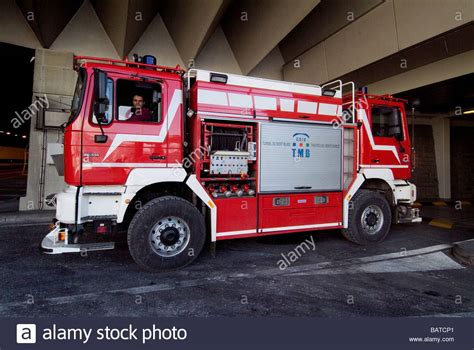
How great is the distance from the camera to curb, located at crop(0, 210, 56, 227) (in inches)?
299

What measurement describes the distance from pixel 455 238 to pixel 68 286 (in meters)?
7.70

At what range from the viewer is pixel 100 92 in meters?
3.90

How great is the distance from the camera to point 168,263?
438 centimetres

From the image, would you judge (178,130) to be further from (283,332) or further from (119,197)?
(283,332)

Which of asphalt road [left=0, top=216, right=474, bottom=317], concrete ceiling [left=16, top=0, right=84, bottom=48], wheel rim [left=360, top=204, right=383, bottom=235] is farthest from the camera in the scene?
concrete ceiling [left=16, top=0, right=84, bottom=48]

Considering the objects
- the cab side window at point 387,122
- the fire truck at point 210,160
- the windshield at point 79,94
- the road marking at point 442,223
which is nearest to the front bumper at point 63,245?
the fire truck at point 210,160

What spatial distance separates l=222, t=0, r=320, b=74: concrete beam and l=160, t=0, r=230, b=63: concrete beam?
3.73 feet

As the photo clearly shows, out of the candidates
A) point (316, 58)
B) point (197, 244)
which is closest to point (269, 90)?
point (197, 244)

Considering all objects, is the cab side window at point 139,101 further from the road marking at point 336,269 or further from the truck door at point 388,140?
the truck door at point 388,140

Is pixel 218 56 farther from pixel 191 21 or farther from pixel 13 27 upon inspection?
pixel 13 27

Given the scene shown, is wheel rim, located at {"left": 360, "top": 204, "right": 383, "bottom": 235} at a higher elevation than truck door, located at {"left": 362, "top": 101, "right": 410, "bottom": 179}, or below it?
below

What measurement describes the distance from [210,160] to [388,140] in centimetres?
389

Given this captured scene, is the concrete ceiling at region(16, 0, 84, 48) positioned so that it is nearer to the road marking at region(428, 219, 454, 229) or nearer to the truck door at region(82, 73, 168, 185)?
the truck door at region(82, 73, 168, 185)

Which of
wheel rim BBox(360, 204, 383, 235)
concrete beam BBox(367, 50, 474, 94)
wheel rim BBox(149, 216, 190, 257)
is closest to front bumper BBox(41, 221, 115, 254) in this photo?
wheel rim BBox(149, 216, 190, 257)
